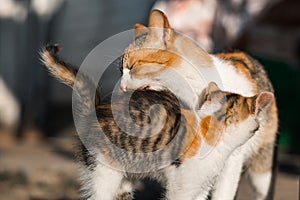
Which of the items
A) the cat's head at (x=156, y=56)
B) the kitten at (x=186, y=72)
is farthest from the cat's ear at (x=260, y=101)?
the cat's head at (x=156, y=56)

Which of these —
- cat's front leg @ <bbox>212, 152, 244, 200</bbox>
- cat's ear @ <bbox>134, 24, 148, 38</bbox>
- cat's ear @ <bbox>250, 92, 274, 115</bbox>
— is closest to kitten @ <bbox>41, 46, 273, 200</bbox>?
cat's ear @ <bbox>250, 92, 274, 115</bbox>

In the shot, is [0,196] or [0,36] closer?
[0,196]

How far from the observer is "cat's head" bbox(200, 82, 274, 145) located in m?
5.22

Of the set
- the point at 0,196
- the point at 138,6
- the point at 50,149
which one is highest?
the point at 138,6

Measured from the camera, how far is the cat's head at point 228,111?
205 inches

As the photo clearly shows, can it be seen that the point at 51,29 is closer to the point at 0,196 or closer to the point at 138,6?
the point at 138,6

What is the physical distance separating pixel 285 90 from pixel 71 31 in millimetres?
3692

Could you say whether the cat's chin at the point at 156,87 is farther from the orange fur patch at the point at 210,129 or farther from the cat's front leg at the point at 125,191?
the cat's front leg at the point at 125,191

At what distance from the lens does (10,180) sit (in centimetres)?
880

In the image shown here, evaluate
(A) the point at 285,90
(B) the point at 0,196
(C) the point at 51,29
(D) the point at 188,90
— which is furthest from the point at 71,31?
(D) the point at 188,90

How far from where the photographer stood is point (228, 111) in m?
5.27

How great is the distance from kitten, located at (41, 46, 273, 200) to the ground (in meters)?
1.42

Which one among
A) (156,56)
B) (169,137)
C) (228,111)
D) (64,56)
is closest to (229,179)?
(228,111)

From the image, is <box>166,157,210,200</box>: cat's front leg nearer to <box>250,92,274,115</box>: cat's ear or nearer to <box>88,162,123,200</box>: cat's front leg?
<box>88,162,123,200</box>: cat's front leg
